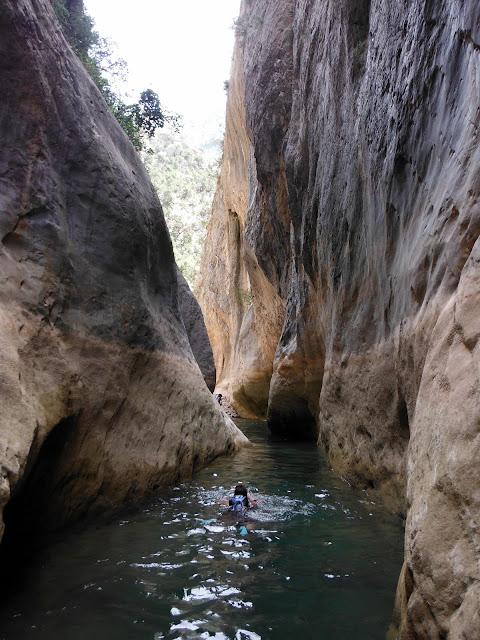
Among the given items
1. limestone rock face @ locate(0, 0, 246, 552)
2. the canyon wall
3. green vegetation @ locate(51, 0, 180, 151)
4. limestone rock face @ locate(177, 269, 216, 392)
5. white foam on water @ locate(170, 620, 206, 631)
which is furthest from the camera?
limestone rock face @ locate(177, 269, 216, 392)

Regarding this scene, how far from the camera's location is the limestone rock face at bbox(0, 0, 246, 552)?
15.9ft

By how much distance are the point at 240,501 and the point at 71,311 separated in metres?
3.26

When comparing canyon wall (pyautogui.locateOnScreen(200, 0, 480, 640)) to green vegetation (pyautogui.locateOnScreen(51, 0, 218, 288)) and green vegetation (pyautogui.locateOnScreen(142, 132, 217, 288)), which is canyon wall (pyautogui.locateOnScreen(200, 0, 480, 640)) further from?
green vegetation (pyautogui.locateOnScreen(142, 132, 217, 288))

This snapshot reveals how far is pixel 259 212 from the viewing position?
1736 cm

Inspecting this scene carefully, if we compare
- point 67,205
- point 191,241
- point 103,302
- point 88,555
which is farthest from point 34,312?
Answer: point 191,241

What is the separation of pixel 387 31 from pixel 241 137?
53.2 ft

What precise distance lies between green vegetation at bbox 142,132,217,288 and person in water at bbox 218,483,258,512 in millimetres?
38947

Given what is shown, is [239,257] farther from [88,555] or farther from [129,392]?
[88,555]

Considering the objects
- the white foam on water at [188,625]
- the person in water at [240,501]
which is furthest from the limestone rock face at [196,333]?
the white foam on water at [188,625]

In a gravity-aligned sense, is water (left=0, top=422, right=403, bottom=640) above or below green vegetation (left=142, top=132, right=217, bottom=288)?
below

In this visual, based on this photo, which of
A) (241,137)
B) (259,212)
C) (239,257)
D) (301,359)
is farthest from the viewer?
(239,257)

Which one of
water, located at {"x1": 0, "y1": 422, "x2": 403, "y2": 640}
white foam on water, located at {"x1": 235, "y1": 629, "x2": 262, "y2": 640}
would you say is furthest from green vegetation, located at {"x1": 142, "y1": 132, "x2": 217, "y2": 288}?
white foam on water, located at {"x1": 235, "y1": 629, "x2": 262, "y2": 640}

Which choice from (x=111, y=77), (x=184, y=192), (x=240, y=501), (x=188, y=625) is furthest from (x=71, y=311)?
(x=184, y=192)

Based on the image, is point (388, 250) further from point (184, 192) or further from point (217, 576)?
point (184, 192)
